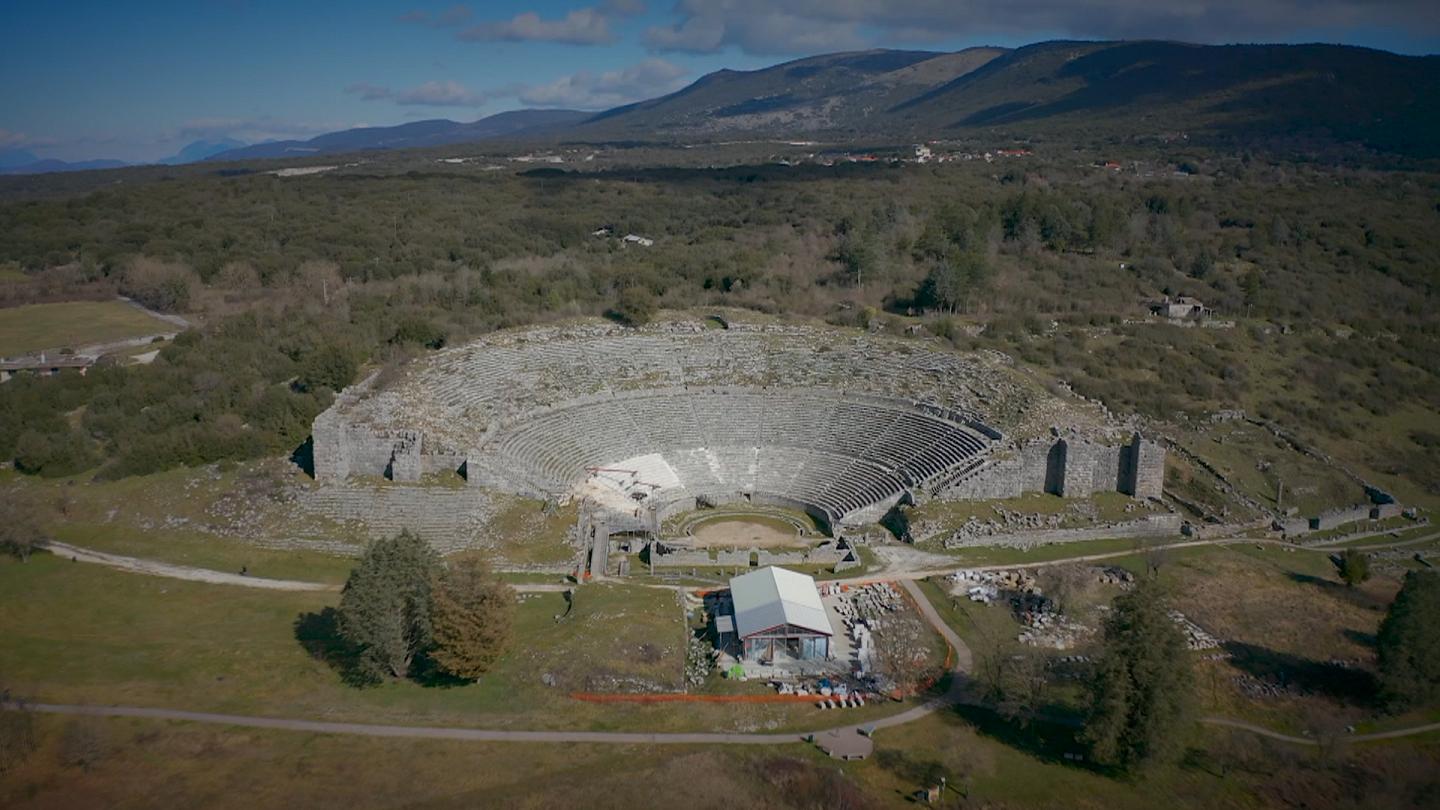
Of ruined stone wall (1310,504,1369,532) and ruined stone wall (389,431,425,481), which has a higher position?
ruined stone wall (389,431,425,481)

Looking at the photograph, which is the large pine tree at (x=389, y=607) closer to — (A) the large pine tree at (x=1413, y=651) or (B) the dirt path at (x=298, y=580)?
(B) the dirt path at (x=298, y=580)

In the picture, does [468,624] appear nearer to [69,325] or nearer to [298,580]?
[298,580]

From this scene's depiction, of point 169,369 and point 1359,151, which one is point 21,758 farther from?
point 1359,151

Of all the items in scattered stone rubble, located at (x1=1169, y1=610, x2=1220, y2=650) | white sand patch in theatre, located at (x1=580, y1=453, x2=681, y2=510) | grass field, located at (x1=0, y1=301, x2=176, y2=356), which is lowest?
scattered stone rubble, located at (x1=1169, y1=610, x2=1220, y2=650)

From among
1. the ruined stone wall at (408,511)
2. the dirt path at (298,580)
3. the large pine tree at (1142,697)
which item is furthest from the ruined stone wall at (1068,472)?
the ruined stone wall at (408,511)

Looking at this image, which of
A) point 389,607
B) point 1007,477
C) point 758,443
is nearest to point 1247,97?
point 1007,477

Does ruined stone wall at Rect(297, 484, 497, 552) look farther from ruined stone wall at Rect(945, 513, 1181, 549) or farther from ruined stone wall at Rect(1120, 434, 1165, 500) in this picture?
ruined stone wall at Rect(1120, 434, 1165, 500)

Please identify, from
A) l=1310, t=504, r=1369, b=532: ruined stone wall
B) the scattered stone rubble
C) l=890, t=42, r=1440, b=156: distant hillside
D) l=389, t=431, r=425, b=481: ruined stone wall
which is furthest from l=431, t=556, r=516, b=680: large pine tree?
l=890, t=42, r=1440, b=156: distant hillside
